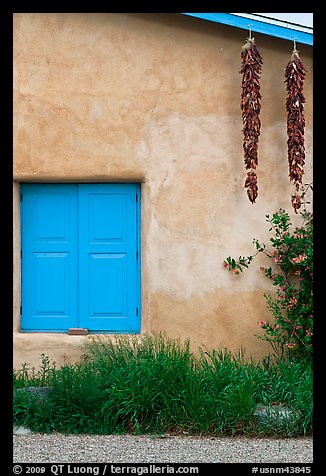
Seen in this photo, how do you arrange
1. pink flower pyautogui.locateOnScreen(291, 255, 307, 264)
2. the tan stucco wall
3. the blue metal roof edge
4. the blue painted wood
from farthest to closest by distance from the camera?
the blue painted wood → the tan stucco wall → the blue metal roof edge → pink flower pyautogui.locateOnScreen(291, 255, 307, 264)

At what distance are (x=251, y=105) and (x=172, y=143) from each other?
96cm

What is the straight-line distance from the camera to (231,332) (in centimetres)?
905

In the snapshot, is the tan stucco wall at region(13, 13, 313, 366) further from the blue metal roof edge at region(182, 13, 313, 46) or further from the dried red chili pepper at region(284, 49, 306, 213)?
the dried red chili pepper at region(284, 49, 306, 213)

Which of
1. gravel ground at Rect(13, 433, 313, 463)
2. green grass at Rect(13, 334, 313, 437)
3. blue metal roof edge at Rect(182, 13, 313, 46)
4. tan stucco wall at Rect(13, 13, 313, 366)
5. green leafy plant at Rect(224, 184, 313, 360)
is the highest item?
blue metal roof edge at Rect(182, 13, 313, 46)

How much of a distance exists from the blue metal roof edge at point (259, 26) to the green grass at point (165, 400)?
342 cm

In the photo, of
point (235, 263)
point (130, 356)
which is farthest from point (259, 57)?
point (130, 356)

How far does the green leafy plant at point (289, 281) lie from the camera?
28.6ft

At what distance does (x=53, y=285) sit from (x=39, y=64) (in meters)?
A: 2.38

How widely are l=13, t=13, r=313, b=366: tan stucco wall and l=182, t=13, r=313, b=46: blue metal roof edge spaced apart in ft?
0.77

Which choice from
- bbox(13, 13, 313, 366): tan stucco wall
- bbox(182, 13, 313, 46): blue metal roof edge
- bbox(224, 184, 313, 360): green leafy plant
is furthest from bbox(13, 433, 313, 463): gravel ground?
bbox(182, 13, 313, 46): blue metal roof edge

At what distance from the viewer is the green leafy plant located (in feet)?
28.6

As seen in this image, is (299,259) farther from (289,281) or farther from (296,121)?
(296,121)

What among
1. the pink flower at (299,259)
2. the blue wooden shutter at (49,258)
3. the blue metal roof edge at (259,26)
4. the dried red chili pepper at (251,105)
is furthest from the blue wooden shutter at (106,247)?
the blue metal roof edge at (259,26)

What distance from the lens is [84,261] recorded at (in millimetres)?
9188
